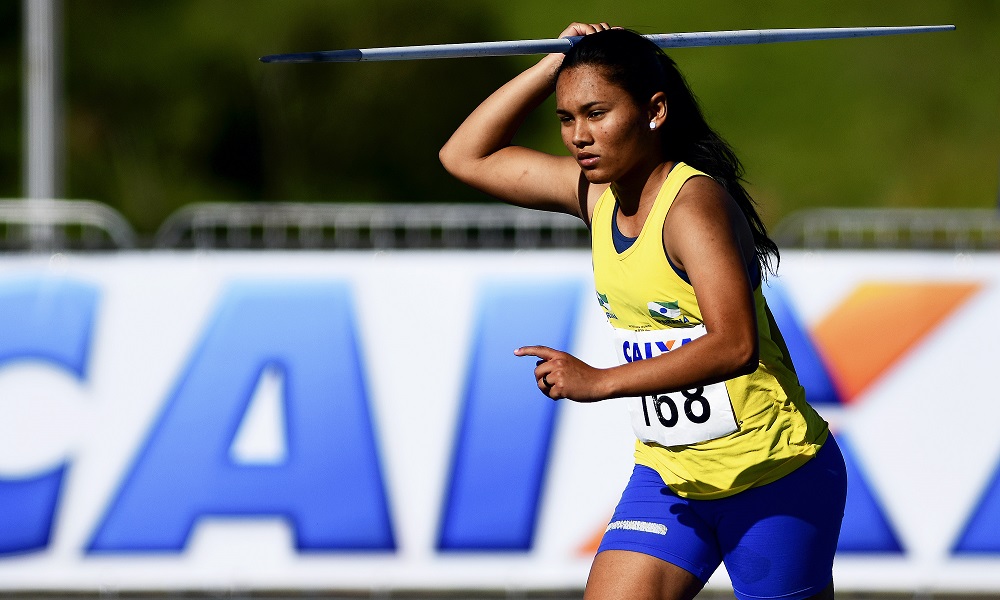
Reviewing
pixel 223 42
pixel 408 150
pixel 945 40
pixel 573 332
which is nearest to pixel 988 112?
pixel 945 40

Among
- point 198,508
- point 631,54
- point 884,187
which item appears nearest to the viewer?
point 631,54

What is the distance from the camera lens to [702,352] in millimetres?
2842

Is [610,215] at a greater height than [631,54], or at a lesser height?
lesser

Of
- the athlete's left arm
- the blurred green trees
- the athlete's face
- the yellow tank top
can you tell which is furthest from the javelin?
the blurred green trees

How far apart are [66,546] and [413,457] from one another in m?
1.55

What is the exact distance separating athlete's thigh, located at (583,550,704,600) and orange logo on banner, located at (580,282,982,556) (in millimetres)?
2997

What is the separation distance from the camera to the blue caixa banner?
603 cm

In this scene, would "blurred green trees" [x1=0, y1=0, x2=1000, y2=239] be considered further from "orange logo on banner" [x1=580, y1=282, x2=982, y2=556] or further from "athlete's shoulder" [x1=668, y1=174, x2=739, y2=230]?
"athlete's shoulder" [x1=668, y1=174, x2=739, y2=230]

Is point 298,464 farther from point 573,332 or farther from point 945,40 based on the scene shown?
point 945,40

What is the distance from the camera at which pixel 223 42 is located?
2578cm

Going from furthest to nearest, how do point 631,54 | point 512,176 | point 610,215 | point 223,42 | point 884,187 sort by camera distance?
point 223,42 → point 884,187 → point 512,176 → point 610,215 → point 631,54

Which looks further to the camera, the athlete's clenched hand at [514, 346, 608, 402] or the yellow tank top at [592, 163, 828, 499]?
the yellow tank top at [592, 163, 828, 499]

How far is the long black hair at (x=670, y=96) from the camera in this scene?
303cm

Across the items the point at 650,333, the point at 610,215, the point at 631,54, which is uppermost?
the point at 631,54
